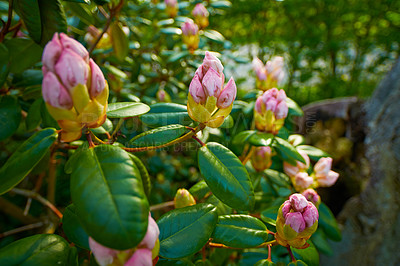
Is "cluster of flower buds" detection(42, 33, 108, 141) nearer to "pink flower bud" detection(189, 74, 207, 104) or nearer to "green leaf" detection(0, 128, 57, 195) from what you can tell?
"green leaf" detection(0, 128, 57, 195)

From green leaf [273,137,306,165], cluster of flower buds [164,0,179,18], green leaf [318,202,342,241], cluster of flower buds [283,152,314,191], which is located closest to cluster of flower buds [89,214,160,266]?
green leaf [273,137,306,165]

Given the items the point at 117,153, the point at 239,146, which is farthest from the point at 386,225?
the point at 117,153

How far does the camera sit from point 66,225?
0.58m

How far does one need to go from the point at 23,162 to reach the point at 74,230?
172mm

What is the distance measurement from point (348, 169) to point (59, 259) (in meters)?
1.90

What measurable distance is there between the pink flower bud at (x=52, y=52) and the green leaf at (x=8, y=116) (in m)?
0.45

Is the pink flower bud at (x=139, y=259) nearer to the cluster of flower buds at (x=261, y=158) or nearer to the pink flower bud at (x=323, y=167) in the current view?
the cluster of flower buds at (x=261, y=158)

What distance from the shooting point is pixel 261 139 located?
772 millimetres

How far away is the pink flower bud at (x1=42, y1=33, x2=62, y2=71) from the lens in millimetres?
407

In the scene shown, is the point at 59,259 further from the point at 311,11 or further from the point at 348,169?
the point at 311,11

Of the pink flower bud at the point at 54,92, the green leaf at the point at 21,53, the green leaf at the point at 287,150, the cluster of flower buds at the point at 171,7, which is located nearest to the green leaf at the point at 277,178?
the green leaf at the point at 287,150

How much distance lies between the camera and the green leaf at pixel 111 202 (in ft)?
1.21

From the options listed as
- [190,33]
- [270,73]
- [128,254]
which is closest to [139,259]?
[128,254]

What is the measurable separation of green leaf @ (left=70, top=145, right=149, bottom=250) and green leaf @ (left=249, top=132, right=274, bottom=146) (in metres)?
0.42
